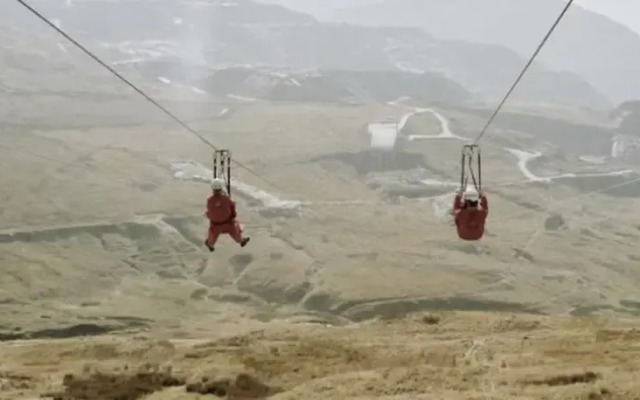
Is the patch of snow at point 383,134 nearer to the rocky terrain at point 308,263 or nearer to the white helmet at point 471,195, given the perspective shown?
the rocky terrain at point 308,263

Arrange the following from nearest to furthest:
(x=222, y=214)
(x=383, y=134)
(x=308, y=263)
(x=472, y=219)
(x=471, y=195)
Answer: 1. (x=222, y=214)
2. (x=472, y=219)
3. (x=471, y=195)
4. (x=308, y=263)
5. (x=383, y=134)

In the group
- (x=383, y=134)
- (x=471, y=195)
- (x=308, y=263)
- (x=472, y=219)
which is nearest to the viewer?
(x=472, y=219)

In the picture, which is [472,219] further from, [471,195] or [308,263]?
[308,263]

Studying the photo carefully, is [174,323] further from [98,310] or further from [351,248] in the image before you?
[351,248]

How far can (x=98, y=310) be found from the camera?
271 feet

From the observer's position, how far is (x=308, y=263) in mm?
101500

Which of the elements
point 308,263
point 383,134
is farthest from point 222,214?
point 383,134

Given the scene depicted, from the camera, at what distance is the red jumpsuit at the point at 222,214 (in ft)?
68.1

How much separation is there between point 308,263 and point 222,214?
81.0 meters

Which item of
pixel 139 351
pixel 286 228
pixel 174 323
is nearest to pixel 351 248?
pixel 286 228

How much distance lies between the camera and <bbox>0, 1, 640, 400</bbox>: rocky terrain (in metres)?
28.1

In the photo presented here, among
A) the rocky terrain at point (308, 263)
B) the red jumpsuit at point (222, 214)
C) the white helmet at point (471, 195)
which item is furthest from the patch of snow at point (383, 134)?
the red jumpsuit at point (222, 214)

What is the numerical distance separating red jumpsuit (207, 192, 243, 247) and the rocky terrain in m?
5.17

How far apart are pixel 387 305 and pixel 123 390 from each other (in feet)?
195
